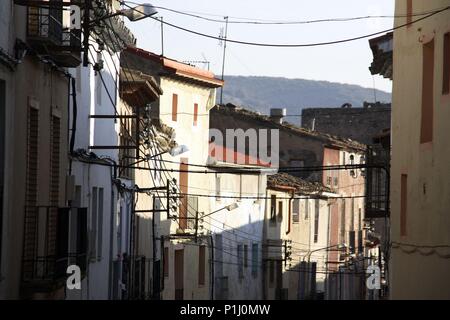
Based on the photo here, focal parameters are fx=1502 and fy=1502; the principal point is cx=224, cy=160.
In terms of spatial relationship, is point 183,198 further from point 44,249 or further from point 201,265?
point 44,249

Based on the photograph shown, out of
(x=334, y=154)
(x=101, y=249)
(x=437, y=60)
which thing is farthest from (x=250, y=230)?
(x=437, y=60)

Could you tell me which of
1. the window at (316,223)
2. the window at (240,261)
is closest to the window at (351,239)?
the window at (316,223)

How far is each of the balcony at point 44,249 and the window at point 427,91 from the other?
21.0 ft

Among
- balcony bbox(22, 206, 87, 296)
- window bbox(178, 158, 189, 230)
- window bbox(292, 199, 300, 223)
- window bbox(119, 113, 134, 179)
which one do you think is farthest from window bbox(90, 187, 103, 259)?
window bbox(292, 199, 300, 223)

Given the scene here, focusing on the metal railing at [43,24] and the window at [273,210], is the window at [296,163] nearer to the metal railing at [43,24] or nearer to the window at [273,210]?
the window at [273,210]

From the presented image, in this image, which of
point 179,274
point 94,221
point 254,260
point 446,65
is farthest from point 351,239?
point 446,65

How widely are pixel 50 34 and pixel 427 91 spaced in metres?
6.99

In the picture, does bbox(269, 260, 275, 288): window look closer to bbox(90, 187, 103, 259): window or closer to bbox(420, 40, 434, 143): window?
bbox(90, 187, 103, 259): window

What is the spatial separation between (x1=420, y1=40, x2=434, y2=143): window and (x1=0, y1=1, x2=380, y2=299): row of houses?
6058 millimetres

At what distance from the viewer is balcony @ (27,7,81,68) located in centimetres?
2267

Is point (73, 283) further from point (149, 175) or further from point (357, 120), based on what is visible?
point (357, 120)

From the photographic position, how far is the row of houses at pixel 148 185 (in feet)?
74.7
